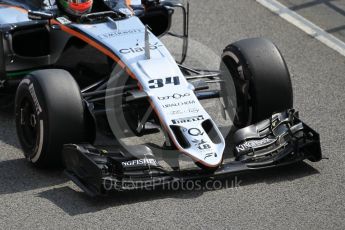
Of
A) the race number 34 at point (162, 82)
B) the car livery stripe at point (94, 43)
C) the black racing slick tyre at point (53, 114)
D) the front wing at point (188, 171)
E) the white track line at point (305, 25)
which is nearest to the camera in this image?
the front wing at point (188, 171)

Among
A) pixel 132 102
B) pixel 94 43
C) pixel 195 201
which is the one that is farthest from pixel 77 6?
pixel 195 201

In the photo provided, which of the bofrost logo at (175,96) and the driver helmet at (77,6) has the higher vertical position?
the driver helmet at (77,6)

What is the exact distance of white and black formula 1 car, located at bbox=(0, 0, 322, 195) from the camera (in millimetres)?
8273

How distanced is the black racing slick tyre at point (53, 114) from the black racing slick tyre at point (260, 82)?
1.63m

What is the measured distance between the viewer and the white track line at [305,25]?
12250mm

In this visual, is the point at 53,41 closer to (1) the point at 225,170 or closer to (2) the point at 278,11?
(1) the point at 225,170

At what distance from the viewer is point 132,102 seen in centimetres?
897

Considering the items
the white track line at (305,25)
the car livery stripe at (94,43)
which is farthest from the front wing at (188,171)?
the white track line at (305,25)

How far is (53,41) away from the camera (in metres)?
10.0

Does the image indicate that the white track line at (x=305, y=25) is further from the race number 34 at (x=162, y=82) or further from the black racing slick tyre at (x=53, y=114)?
the black racing slick tyre at (x=53, y=114)

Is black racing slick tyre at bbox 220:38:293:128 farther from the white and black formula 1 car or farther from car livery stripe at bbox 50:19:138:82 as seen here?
car livery stripe at bbox 50:19:138:82

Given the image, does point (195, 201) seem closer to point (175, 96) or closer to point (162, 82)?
point (175, 96)

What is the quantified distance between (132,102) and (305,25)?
4.54 metres

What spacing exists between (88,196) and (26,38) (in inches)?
89.7
